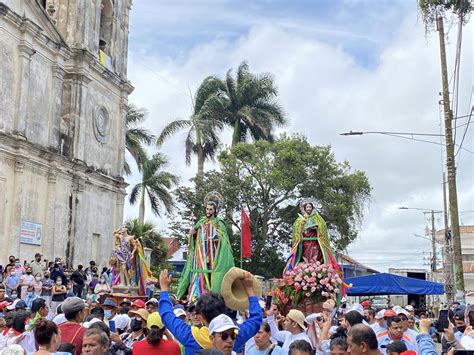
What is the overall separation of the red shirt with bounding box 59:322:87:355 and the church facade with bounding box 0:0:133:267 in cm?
1878

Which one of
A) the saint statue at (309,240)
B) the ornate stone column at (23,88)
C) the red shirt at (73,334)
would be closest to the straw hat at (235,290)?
the red shirt at (73,334)

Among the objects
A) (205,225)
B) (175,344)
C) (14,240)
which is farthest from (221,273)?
(14,240)

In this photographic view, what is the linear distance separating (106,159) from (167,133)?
7.99 metres

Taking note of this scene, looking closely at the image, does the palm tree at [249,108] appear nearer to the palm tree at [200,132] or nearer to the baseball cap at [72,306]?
the palm tree at [200,132]

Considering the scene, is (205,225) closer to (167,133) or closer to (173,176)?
(167,133)

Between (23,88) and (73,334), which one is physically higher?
(23,88)

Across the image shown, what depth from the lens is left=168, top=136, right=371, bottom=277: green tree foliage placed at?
33750mm

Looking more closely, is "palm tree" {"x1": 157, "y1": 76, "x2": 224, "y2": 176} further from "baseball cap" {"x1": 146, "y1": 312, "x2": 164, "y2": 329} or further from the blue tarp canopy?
"baseball cap" {"x1": 146, "y1": 312, "x2": 164, "y2": 329}

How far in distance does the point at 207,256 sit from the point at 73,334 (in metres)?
5.24

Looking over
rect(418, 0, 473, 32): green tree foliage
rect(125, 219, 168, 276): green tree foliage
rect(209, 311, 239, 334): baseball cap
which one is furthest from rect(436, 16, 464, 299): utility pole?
rect(125, 219, 168, 276): green tree foliage

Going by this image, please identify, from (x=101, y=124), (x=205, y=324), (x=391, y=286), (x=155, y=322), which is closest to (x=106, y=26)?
(x=101, y=124)

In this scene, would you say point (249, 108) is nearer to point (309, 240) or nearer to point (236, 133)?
point (236, 133)

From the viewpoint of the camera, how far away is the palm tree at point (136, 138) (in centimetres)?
4106

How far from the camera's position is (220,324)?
5.00 meters
